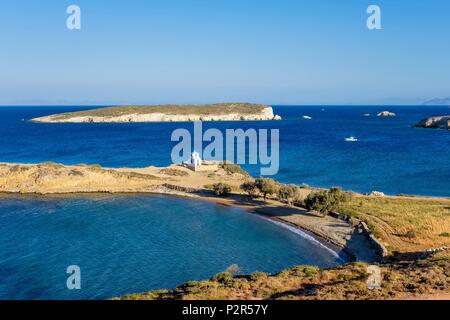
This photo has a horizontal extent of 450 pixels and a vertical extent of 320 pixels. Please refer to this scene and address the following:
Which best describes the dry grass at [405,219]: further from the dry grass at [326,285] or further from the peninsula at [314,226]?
the dry grass at [326,285]

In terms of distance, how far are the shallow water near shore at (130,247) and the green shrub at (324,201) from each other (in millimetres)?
4396

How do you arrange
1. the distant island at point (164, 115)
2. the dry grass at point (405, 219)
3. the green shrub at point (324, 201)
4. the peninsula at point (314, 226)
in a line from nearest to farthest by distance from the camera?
the peninsula at point (314, 226) < the dry grass at point (405, 219) < the green shrub at point (324, 201) < the distant island at point (164, 115)

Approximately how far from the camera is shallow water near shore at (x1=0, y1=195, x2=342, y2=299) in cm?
2145

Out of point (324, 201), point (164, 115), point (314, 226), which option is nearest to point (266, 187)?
point (324, 201)

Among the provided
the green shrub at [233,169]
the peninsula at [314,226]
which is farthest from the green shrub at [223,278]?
the green shrub at [233,169]

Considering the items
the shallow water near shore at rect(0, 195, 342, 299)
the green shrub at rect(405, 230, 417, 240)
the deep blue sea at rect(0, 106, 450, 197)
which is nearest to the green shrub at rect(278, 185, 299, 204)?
the shallow water near shore at rect(0, 195, 342, 299)

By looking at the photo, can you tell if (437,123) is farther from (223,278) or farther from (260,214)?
(223,278)

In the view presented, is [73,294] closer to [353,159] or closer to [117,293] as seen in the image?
[117,293]

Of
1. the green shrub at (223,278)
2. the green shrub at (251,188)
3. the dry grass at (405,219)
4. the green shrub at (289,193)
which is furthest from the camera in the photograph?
the green shrub at (251,188)

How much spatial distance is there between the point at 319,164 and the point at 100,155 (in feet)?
140

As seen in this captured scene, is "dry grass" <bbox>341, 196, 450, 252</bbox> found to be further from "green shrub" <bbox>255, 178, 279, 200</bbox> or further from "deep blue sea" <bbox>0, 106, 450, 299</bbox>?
"green shrub" <bbox>255, 178, 279, 200</bbox>

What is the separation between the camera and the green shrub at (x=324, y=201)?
33875mm

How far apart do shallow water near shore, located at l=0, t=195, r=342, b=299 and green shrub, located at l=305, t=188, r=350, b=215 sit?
4.40 m
